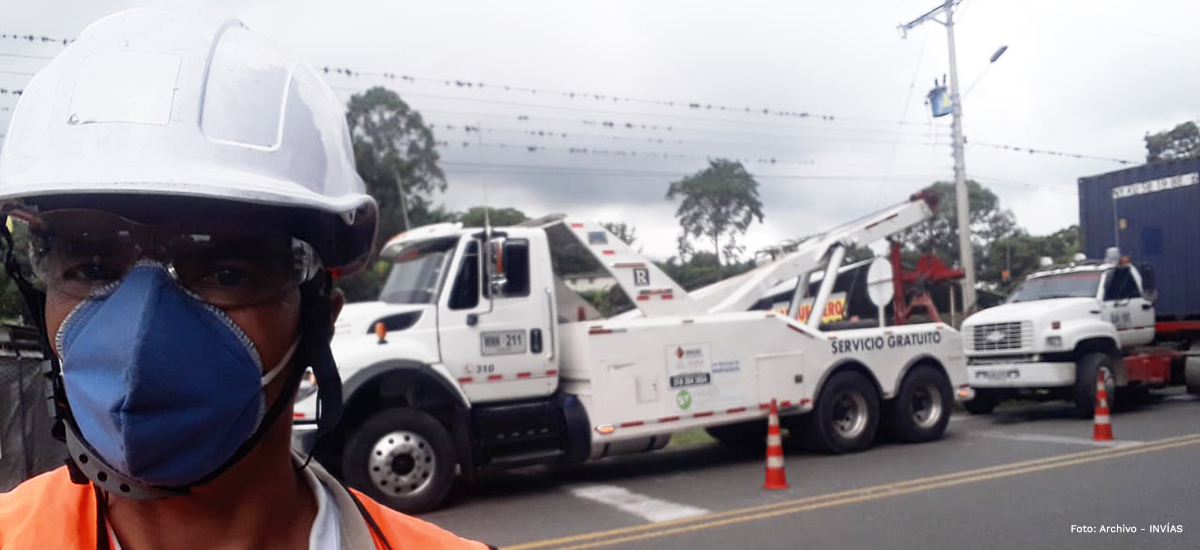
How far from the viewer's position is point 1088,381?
13.6 metres

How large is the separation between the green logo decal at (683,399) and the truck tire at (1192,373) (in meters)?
10.4

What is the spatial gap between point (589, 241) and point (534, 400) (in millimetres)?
2045

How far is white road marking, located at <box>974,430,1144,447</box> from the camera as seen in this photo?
10.8 meters

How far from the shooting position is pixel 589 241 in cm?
1029

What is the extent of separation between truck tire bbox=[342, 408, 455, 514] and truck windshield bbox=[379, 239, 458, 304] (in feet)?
3.97

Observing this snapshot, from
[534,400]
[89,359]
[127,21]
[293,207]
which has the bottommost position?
[534,400]

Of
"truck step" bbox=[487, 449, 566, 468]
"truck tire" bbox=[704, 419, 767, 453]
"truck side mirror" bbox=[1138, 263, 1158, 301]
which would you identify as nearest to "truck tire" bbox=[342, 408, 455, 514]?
"truck step" bbox=[487, 449, 566, 468]

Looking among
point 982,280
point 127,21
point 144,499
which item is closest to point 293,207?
point 127,21

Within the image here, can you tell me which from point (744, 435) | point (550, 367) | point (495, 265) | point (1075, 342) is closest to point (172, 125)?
point (495, 265)

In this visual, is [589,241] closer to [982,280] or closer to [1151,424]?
[1151,424]

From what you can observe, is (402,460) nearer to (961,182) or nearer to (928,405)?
(928,405)

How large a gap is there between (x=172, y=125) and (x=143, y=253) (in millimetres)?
198

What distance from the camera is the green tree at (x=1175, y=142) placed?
21.6 metres

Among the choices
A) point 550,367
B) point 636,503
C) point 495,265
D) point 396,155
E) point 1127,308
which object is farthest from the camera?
point 396,155
